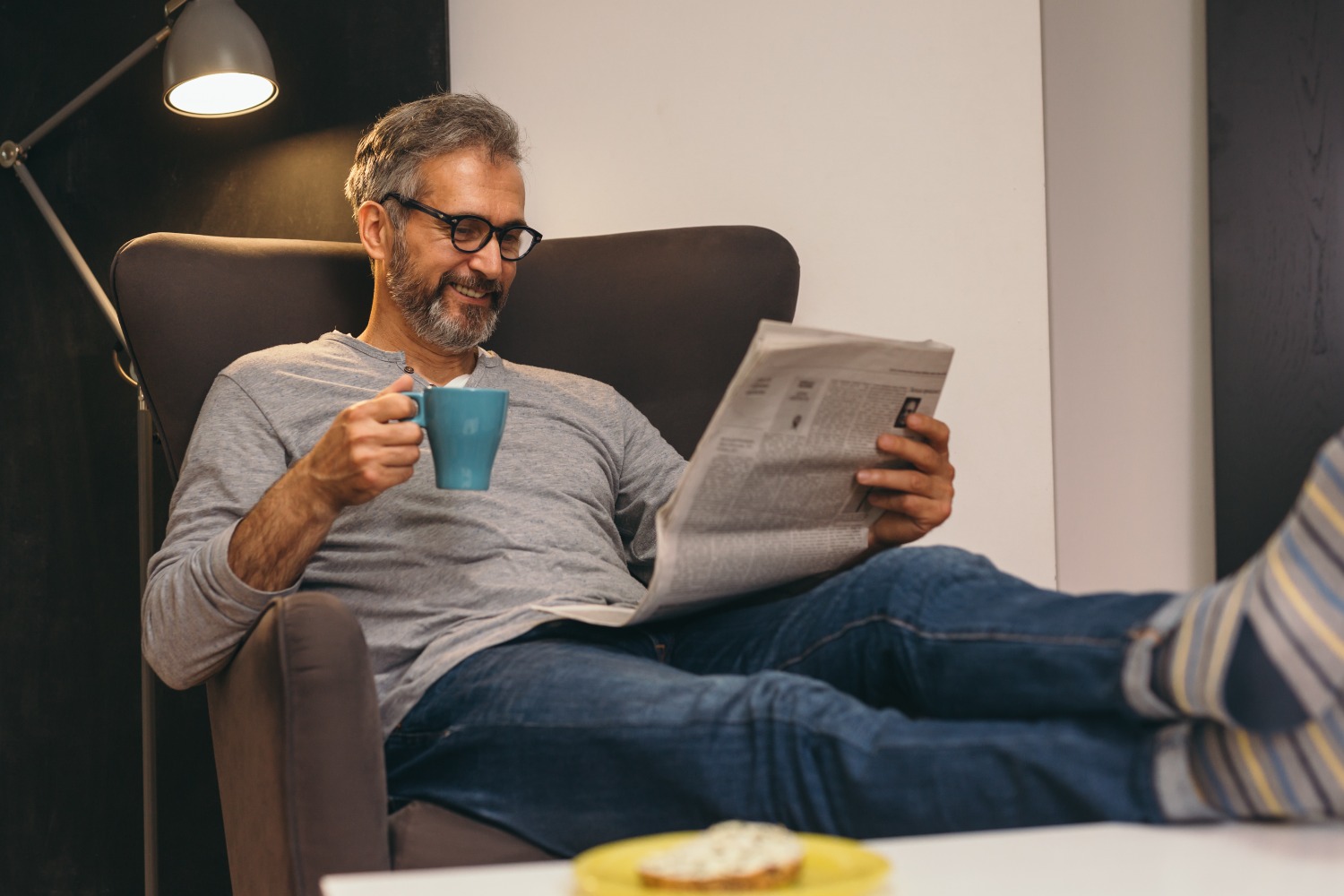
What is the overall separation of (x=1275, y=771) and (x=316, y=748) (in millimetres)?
683

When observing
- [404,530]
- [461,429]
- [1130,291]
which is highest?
[1130,291]

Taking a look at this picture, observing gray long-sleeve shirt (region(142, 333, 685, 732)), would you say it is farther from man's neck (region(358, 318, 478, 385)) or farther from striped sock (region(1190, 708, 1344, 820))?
striped sock (region(1190, 708, 1344, 820))

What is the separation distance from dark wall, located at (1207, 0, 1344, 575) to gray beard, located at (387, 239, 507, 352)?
4.10ft

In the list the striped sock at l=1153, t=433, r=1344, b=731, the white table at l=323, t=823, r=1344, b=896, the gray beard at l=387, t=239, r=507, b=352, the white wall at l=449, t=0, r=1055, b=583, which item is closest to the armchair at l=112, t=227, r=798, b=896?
the gray beard at l=387, t=239, r=507, b=352

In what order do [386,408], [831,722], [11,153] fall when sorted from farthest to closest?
[11,153]
[386,408]
[831,722]

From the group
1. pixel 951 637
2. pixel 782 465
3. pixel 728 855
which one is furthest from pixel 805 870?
pixel 782 465

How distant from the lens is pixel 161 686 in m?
1.88

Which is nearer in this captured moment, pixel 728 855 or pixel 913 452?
pixel 728 855

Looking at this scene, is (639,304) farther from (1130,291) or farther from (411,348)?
(1130,291)

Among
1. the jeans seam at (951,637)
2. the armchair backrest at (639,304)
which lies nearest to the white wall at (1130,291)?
the armchair backrest at (639,304)

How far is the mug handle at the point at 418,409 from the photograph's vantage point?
112 centimetres

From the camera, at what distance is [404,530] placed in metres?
1.35

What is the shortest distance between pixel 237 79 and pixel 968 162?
3.78 ft

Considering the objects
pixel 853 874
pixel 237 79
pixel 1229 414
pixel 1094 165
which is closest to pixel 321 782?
pixel 853 874
